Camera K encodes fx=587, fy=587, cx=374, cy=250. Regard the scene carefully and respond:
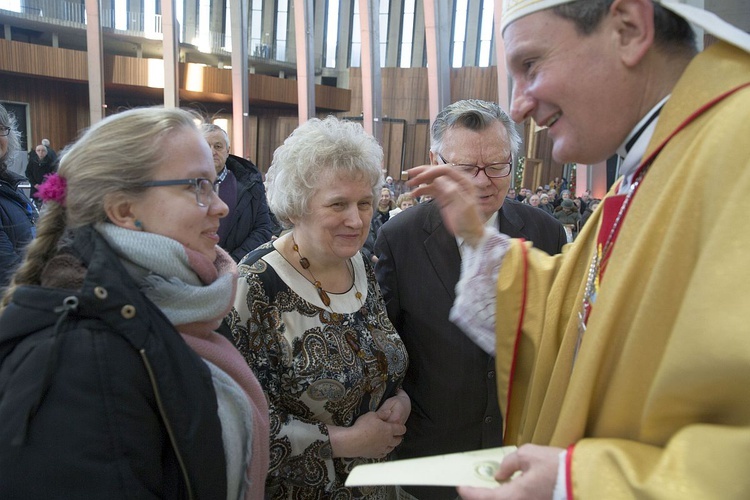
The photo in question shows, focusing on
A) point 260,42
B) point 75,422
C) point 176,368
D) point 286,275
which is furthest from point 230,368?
point 260,42

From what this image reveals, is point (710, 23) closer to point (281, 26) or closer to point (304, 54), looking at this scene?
point (304, 54)

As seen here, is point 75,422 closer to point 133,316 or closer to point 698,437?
point 133,316

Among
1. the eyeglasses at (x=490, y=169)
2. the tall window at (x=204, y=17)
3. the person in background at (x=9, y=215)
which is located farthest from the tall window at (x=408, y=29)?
the eyeglasses at (x=490, y=169)

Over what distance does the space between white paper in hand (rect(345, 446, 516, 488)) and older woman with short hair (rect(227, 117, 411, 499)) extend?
650mm

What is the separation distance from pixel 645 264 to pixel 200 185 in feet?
3.03

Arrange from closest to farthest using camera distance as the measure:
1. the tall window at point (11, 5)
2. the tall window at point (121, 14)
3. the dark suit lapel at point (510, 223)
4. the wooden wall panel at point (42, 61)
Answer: the dark suit lapel at point (510, 223), the wooden wall panel at point (42, 61), the tall window at point (11, 5), the tall window at point (121, 14)

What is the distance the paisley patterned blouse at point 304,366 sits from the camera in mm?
1620

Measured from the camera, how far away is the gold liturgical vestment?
805 mm

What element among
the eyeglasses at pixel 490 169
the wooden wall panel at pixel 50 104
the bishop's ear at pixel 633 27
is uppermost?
the wooden wall panel at pixel 50 104

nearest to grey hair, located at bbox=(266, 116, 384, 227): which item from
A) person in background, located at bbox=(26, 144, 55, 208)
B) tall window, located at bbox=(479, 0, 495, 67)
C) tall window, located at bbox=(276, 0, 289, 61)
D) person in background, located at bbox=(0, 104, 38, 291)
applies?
person in background, located at bbox=(0, 104, 38, 291)

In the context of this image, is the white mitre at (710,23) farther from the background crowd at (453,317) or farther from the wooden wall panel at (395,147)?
the wooden wall panel at (395,147)

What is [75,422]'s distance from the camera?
996mm

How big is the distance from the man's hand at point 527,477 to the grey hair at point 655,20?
741 mm

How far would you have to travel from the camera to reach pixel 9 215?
2.67 meters
